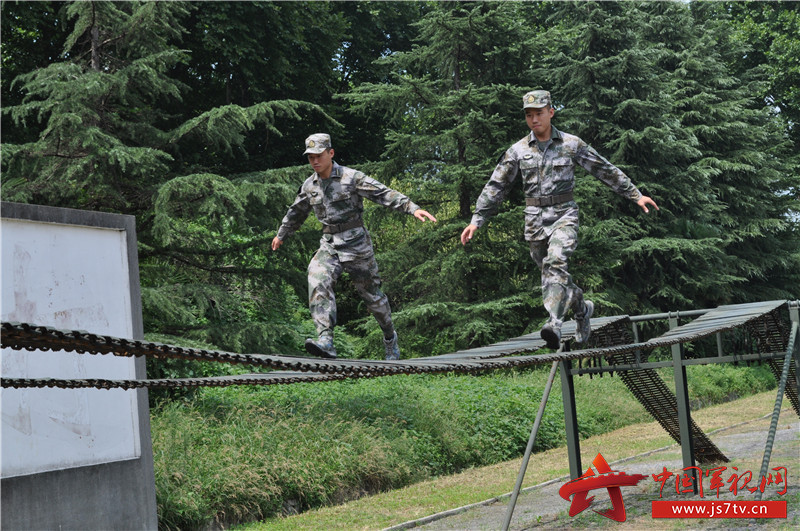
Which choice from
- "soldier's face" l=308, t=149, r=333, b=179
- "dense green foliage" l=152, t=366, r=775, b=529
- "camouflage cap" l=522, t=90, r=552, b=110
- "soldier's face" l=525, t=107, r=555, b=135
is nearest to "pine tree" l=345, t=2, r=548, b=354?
"dense green foliage" l=152, t=366, r=775, b=529

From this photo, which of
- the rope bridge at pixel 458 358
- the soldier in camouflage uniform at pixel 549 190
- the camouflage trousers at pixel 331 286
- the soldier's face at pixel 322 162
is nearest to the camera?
the rope bridge at pixel 458 358

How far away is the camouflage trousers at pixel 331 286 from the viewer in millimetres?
6289

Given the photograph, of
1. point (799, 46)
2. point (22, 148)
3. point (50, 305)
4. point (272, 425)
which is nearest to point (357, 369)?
point (50, 305)

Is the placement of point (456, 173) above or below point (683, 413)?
above

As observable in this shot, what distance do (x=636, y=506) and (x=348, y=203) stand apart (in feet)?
16.7

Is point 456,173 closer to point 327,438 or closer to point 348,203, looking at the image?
point 327,438

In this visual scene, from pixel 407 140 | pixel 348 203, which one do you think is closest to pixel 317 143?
pixel 348 203

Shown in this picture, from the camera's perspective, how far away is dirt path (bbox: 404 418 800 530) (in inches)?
318

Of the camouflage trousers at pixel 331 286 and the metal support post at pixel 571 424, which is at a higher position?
the camouflage trousers at pixel 331 286

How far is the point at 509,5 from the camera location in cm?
2066

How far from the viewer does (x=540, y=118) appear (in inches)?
273

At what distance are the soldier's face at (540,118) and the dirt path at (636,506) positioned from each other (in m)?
3.54

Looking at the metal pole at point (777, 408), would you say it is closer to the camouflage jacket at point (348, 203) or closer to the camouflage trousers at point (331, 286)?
the camouflage trousers at point (331, 286)

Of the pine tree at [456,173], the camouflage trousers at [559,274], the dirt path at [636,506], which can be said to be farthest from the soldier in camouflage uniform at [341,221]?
the pine tree at [456,173]
